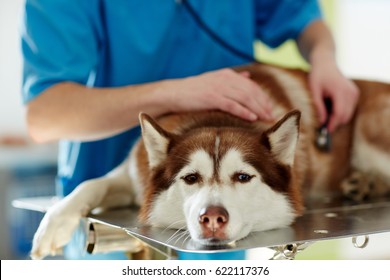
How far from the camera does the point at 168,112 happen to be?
1211 millimetres

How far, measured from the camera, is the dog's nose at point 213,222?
0.86 metres

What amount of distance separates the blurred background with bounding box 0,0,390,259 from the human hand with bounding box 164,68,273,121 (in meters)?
0.64

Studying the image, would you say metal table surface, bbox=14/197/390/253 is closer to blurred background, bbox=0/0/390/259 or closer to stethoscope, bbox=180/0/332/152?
stethoscope, bbox=180/0/332/152

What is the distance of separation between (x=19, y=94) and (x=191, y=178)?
1.49 meters

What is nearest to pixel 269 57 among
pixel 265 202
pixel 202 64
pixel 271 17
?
pixel 271 17

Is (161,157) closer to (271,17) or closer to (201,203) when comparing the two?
(201,203)

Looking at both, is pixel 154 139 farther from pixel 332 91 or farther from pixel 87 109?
pixel 332 91

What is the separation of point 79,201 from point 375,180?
2.40ft

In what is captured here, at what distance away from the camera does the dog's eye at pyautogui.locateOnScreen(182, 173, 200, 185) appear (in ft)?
3.23

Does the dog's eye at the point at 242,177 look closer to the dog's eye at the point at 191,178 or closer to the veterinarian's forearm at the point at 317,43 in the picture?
the dog's eye at the point at 191,178

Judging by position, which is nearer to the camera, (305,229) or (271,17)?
(305,229)

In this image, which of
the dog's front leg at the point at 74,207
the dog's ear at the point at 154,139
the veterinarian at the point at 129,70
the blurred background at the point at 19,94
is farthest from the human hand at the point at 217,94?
the blurred background at the point at 19,94

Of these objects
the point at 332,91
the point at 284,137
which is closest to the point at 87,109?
the point at 284,137

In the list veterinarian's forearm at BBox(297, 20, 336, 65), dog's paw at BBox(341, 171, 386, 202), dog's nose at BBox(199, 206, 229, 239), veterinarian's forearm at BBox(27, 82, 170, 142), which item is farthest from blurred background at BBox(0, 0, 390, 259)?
dog's nose at BBox(199, 206, 229, 239)
